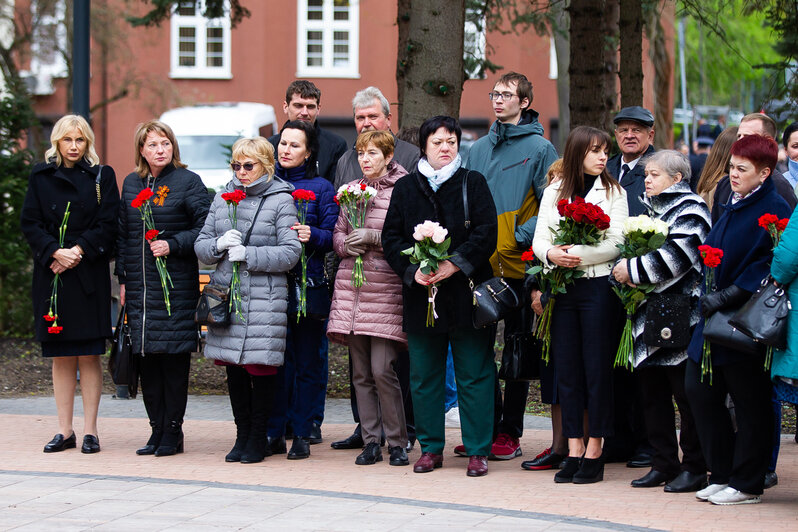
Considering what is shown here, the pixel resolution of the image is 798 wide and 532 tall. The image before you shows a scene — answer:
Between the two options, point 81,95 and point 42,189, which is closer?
point 42,189

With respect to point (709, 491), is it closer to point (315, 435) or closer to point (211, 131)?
point (315, 435)

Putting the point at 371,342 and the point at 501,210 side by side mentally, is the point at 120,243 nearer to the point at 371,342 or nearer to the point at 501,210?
the point at 371,342

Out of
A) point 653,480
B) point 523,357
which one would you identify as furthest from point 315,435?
point 653,480

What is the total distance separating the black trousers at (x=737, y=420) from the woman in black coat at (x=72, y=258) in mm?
3970

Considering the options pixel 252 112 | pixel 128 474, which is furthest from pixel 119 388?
pixel 252 112

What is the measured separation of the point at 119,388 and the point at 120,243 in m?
2.87

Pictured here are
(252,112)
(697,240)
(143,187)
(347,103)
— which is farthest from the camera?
(347,103)

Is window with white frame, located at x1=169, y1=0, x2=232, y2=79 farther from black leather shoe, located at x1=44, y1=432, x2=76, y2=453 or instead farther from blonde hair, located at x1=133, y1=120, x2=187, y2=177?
black leather shoe, located at x1=44, y1=432, x2=76, y2=453

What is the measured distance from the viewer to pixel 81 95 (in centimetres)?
1035

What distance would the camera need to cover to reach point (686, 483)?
21.5 ft

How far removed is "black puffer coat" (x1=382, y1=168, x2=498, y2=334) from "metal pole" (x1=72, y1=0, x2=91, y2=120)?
4387 millimetres

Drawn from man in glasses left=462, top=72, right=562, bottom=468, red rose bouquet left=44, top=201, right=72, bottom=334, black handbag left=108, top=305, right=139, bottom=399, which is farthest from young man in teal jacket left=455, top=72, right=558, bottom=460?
red rose bouquet left=44, top=201, right=72, bottom=334

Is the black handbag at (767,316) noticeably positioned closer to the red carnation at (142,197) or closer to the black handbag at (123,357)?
the red carnation at (142,197)

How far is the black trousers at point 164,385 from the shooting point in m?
7.72
